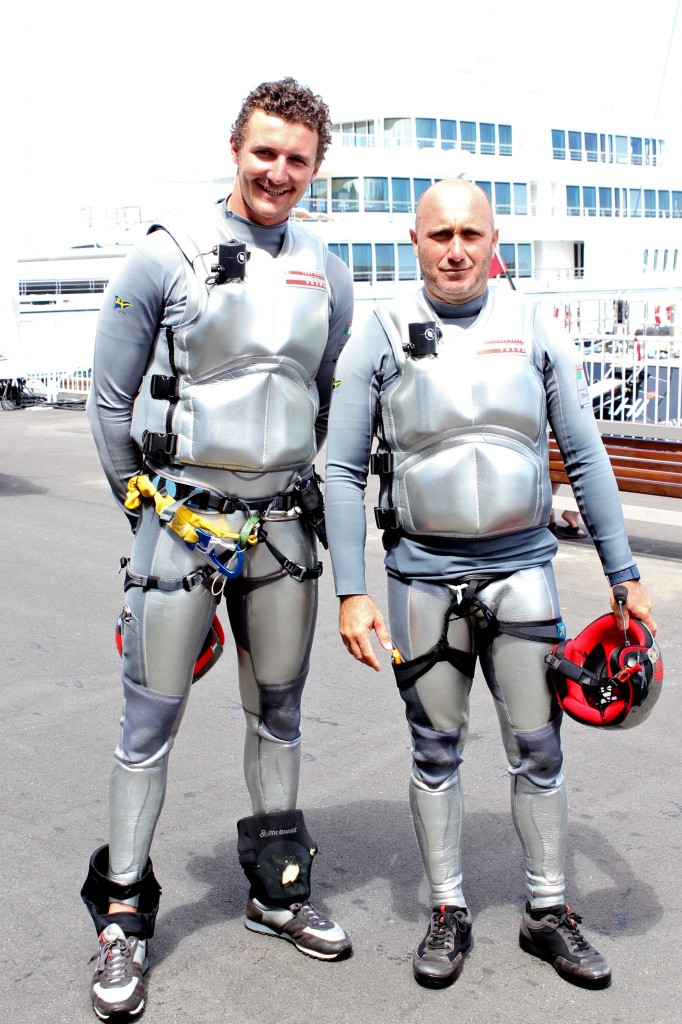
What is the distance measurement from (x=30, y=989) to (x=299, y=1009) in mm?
763

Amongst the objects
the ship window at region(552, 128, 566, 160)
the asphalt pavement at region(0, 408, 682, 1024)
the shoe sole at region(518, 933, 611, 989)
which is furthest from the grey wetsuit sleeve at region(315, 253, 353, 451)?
the ship window at region(552, 128, 566, 160)

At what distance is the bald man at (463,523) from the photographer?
10.7 feet

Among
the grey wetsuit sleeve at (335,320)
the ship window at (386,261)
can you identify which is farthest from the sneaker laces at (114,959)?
the ship window at (386,261)

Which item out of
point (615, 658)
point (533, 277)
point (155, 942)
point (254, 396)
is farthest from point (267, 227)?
point (533, 277)

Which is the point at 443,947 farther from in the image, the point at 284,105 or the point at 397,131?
the point at 397,131

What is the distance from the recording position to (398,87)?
45.6m

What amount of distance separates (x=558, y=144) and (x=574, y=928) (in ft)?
162

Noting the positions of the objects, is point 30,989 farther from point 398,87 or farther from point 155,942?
point 398,87

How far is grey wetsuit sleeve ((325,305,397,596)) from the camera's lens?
3.32 metres

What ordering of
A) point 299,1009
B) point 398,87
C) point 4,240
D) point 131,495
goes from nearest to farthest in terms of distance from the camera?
point 299,1009, point 131,495, point 4,240, point 398,87

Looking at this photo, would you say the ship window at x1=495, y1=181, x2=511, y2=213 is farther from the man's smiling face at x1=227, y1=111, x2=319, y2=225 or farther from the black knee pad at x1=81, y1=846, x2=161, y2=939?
the black knee pad at x1=81, y1=846, x2=161, y2=939

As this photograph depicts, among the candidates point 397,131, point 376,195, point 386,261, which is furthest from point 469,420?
point 397,131

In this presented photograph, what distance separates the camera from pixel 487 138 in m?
47.6

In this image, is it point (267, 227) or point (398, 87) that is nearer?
point (267, 227)
